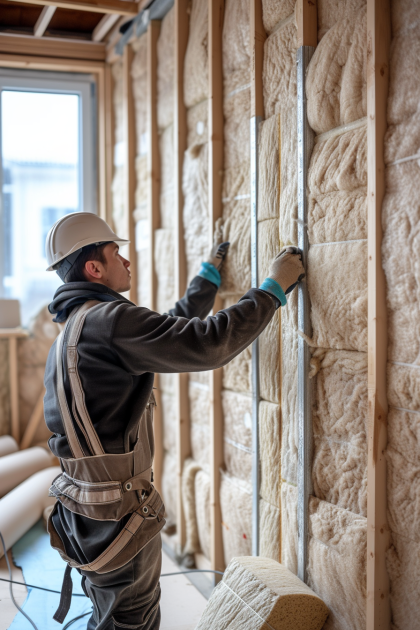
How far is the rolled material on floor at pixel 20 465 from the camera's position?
3684mm

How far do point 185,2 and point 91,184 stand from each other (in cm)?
188

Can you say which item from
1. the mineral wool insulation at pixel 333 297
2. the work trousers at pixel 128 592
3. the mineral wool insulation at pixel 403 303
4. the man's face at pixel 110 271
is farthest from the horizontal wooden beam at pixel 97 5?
the work trousers at pixel 128 592

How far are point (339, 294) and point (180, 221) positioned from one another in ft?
4.69

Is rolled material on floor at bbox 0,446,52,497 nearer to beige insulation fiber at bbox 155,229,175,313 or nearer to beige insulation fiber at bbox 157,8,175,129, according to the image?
beige insulation fiber at bbox 155,229,175,313

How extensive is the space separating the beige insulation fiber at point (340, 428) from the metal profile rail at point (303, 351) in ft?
0.10

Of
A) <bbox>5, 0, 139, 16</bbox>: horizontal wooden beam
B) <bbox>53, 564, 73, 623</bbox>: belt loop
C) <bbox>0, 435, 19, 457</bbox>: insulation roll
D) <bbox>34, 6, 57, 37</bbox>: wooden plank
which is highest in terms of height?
<bbox>34, 6, 57, 37</bbox>: wooden plank

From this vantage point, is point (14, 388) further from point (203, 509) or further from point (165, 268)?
point (203, 509)

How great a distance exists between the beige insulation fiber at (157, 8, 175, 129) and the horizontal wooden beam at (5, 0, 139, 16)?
272mm

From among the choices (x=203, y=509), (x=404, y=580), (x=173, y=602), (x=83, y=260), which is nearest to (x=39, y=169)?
(x=83, y=260)

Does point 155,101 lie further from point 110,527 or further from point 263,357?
point 110,527

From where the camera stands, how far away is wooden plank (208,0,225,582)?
8.57 feet

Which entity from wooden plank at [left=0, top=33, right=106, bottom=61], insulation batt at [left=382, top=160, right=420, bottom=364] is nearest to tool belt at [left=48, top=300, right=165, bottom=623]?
insulation batt at [left=382, top=160, right=420, bottom=364]

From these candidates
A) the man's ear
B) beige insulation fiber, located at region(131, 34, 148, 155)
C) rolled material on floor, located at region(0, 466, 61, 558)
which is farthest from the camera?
beige insulation fiber, located at region(131, 34, 148, 155)

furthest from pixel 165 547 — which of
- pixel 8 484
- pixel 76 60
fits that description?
pixel 76 60
